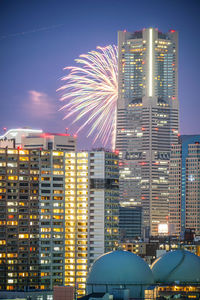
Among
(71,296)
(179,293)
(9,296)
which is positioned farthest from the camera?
(9,296)

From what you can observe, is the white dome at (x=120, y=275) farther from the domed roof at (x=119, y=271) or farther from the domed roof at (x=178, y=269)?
the domed roof at (x=178, y=269)

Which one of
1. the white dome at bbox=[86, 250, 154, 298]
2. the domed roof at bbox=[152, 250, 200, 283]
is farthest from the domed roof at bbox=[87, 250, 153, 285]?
the domed roof at bbox=[152, 250, 200, 283]

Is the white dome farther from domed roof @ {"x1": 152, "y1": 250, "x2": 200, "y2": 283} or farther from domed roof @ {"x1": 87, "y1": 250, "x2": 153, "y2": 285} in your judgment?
domed roof @ {"x1": 152, "y1": 250, "x2": 200, "y2": 283}

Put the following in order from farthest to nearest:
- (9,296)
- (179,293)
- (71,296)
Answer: (9,296) → (179,293) → (71,296)

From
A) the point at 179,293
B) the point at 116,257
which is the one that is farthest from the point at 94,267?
the point at 179,293

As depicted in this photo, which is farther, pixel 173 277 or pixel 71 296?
pixel 173 277

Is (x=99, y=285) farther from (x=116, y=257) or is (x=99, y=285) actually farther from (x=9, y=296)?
(x=9, y=296)
